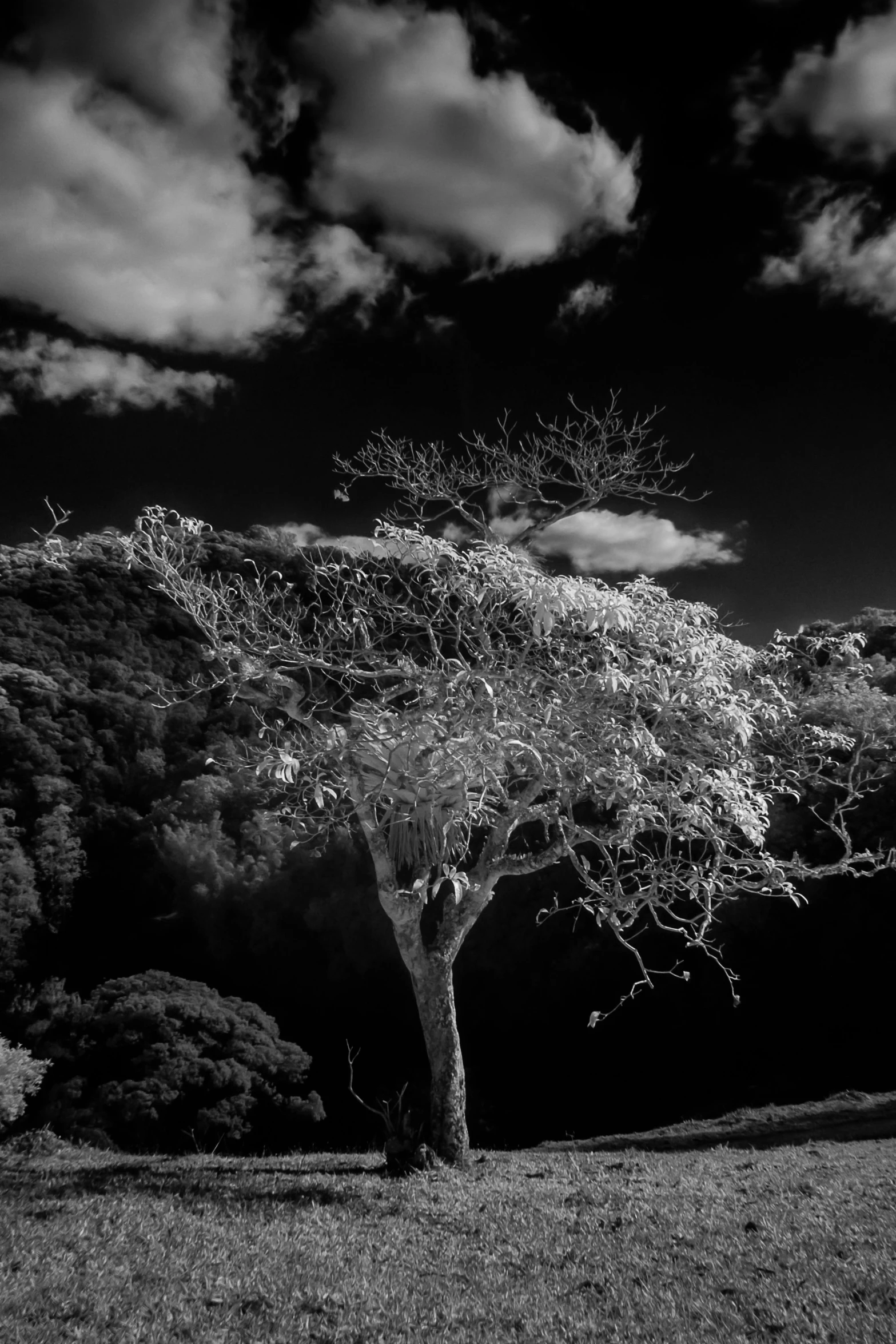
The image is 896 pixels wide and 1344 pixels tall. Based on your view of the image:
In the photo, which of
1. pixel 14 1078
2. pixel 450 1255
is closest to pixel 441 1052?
pixel 450 1255

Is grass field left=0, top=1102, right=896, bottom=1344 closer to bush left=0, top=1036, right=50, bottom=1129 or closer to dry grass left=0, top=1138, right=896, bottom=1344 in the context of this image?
dry grass left=0, top=1138, right=896, bottom=1344

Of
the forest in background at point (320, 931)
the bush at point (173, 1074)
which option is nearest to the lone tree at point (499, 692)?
the forest in background at point (320, 931)

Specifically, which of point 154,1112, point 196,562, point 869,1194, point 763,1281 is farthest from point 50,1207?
point 154,1112

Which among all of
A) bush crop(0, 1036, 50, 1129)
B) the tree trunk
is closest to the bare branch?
the tree trunk

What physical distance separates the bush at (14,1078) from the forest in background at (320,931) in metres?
3.97

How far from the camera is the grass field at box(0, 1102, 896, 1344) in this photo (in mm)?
3689

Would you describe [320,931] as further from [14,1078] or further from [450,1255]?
[450,1255]

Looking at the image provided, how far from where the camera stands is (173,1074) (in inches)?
468

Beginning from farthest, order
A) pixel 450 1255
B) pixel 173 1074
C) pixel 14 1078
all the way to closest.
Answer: pixel 173 1074 < pixel 14 1078 < pixel 450 1255

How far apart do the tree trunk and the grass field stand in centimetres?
28

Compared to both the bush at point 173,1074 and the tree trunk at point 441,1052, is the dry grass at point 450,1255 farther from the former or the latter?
the bush at point 173,1074

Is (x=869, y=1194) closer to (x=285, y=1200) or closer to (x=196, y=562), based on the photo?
(x=285, y=1200)

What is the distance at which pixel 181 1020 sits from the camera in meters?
12.5

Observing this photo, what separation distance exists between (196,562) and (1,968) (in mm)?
16597
